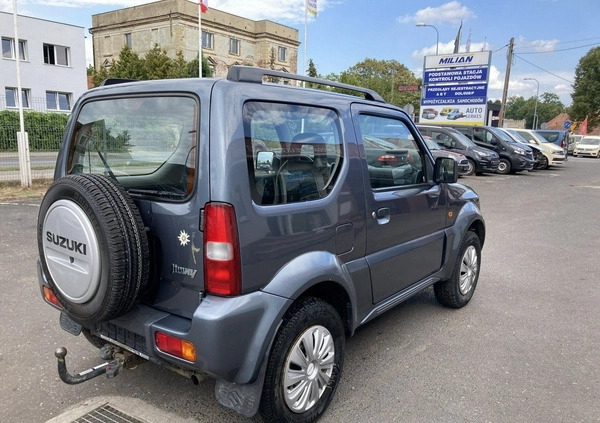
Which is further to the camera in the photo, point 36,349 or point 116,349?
point 36,349

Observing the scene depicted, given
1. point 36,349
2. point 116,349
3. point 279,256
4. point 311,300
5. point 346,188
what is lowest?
point 36,349

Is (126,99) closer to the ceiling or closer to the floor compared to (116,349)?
closer to the ceiling

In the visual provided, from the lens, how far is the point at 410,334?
12.6 ft

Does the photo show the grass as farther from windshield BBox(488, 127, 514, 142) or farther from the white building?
the white building

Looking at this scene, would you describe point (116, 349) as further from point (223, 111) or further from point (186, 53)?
point (186, 53)

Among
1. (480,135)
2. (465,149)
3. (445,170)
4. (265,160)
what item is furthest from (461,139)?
(265,160)

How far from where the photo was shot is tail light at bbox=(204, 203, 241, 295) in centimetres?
209

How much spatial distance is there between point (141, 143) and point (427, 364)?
2.49 metres

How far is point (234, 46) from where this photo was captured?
2008 inches

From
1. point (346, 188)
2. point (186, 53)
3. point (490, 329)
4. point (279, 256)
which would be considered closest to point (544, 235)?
point (490, 329)

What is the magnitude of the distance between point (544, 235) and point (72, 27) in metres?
34.4

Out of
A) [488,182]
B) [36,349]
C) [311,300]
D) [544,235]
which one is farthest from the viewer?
[488,182]

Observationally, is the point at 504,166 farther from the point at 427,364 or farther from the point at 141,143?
the point at 141,143

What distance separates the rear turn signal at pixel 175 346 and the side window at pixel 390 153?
1.54m
